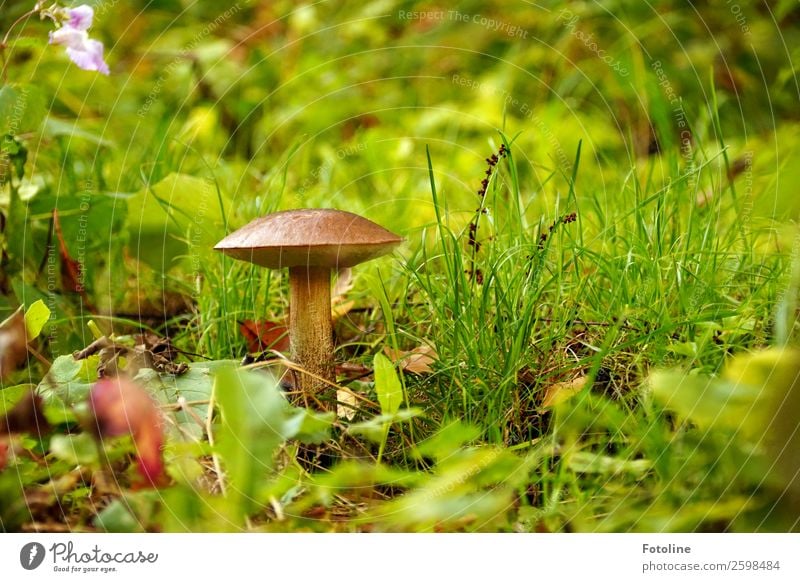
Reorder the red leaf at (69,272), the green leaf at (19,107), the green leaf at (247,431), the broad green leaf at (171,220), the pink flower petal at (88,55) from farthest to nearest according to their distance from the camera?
the broad green leaf at (171,220) < the red leaf at (69,272) < the green leaf at (19,107) < the pink flower petal at (88,55) < the green leaf at (247,431)

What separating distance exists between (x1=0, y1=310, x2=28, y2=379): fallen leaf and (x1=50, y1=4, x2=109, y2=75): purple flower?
1.07 feet

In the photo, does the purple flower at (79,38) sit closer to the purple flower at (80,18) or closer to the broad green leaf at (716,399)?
the purple flower at (80,18)

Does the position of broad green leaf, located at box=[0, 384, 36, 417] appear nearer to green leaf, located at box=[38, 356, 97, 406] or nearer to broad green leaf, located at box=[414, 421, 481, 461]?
green leaf, located at box=[38, 356, 97, 406]

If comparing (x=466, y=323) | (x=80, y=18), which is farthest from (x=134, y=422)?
(x=80, y=18)

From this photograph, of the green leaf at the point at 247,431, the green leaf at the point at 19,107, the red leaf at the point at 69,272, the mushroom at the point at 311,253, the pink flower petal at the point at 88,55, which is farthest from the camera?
the red leaf at the point at 69,272

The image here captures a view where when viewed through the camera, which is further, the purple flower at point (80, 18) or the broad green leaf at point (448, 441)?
the purple flower at point (80, 18)

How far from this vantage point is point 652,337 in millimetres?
900

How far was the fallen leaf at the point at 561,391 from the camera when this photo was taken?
846 millimetres

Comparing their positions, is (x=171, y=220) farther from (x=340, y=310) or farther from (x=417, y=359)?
(x=417, y=359)

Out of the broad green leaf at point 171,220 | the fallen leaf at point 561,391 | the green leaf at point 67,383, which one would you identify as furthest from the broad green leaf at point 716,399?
the broad green leaf at point 171,220

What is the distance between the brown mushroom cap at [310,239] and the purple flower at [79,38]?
31 centimetres
